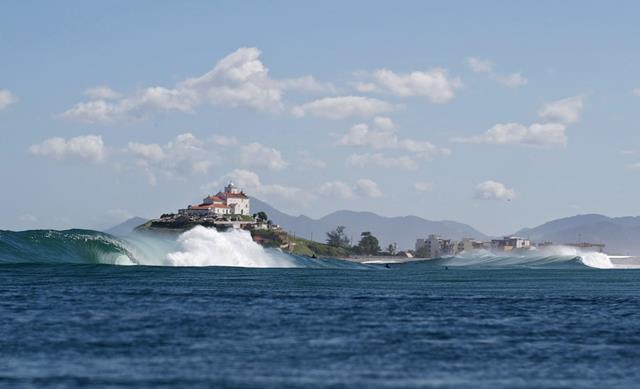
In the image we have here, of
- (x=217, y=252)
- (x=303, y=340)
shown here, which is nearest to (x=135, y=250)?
(x=217, y=252)

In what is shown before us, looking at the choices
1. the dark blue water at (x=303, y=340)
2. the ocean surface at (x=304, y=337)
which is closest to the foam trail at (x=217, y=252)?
the ocean surface at (x=304, y=337)

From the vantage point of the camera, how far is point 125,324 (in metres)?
43.4

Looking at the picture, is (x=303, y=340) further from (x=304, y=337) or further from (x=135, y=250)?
(x=135, y=250)

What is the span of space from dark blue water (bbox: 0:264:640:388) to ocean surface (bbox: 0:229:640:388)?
0.07m

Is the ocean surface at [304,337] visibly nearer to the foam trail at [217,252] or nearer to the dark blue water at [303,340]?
the dark blue water at [303,340]

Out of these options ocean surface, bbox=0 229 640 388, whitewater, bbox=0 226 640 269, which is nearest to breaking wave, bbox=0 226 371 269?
whitewater, bbox=0 226 640 269

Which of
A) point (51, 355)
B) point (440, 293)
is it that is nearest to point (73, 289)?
point (440, 293)

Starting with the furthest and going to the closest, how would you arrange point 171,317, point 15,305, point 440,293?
point 440,293 < point 15,305 < point 171,317

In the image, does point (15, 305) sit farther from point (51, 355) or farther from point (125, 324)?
point (51, 355)

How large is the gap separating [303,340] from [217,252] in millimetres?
124139

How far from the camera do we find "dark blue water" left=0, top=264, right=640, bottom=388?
103ft

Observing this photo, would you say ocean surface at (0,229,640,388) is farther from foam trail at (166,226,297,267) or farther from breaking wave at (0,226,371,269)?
foam trail at (166,226,297,267)

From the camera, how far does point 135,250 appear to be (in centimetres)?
14638

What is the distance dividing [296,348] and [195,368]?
5.62 meters
